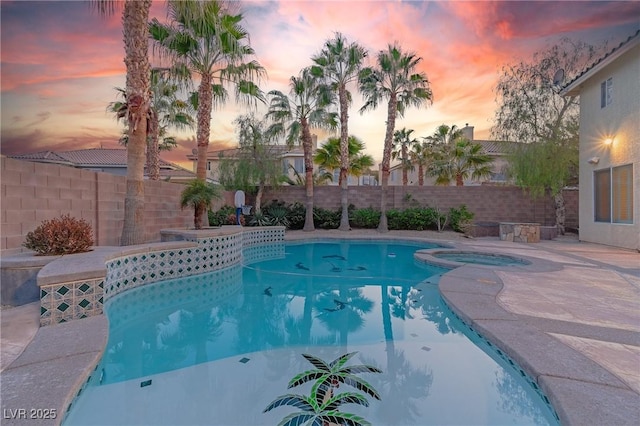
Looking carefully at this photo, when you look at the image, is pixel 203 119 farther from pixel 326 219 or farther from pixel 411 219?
pixel 411 219

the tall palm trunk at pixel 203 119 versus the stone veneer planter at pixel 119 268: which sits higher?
the tall palm trunk at pixel 203 119

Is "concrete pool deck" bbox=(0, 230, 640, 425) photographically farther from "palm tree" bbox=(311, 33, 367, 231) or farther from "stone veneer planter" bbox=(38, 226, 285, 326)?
"palm tree" bbox=(311, 33, 367, 231)

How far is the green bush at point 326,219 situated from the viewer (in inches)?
682

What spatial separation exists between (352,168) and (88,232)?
19391 mm

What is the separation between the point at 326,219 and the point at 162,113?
10.6 m

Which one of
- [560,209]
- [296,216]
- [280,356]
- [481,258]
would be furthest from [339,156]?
[280,356]

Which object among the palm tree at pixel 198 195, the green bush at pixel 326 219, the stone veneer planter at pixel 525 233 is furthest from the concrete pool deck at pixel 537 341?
the green bush at pixel 326 219

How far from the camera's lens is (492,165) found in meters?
25.1

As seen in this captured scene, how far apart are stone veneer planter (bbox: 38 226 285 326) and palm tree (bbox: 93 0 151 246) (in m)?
0.88

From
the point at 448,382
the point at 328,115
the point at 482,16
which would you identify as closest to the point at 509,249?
the point at 482,16

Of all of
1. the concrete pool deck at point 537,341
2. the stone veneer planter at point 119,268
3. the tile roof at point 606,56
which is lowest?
the concrete pool deck at point 537,341

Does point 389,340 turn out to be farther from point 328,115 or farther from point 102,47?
point 328,115

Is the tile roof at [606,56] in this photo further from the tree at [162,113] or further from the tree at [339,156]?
the tree at [162,113]

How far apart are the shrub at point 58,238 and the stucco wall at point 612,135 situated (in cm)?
1390
